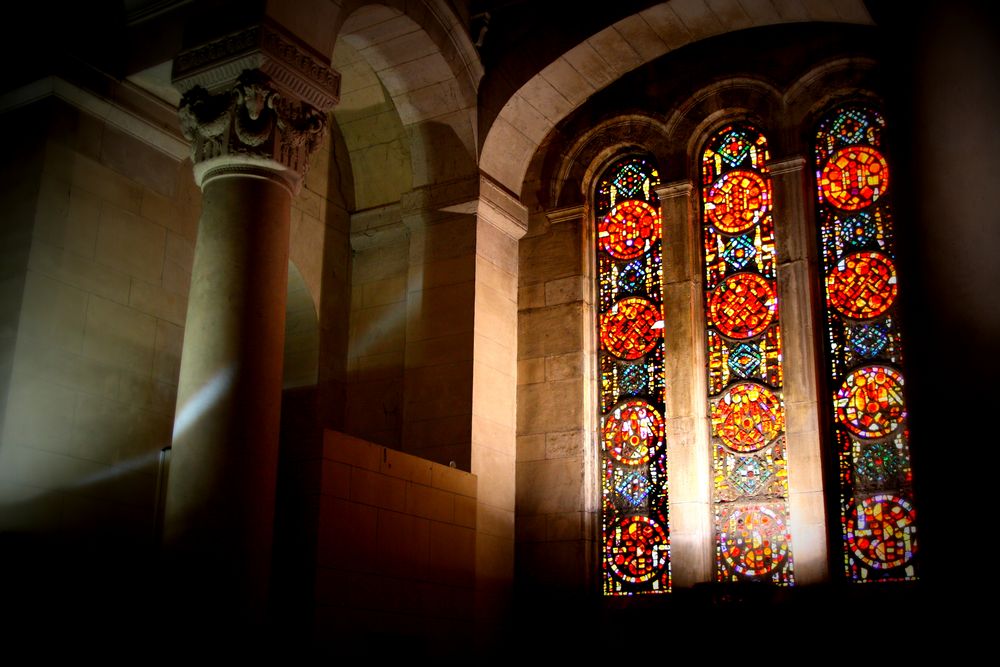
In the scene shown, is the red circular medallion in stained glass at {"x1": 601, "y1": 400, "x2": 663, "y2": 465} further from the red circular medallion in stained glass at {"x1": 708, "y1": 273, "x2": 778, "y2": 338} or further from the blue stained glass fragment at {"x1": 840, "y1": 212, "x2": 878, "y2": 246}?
the blue stained glass fragment at {"x1": 840, "y1": 212, "x2": 878, "y2": 246}

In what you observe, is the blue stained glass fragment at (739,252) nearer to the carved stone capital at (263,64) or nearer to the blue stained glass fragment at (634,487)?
the blue stained glass fragment at (634,487)

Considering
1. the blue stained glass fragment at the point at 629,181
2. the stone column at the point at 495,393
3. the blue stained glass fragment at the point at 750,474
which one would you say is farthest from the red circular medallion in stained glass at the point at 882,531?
the blue stained glass fragment at the point at 629,181

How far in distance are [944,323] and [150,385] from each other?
7.56m

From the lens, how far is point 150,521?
9008 mm

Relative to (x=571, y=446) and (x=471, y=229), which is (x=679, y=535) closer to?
(x=571, y=446)

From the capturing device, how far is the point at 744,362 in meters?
10.6

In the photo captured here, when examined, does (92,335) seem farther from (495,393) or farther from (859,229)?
(859,229)

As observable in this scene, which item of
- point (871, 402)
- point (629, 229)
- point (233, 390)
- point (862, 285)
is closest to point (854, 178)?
point (862, 285)

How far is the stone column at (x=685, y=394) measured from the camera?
10195mm

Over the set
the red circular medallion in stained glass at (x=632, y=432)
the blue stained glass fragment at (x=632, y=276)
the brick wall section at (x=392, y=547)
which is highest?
the blue stained glass fragment at (x=632, y=276)

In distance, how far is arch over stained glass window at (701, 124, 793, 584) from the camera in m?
10.1

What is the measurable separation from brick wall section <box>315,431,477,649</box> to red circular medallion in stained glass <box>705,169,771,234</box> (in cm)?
377

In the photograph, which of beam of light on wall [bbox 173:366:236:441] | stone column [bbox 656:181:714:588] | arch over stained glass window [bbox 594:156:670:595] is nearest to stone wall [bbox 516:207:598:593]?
arch over stained glass window [bbox 594:156:670:595]

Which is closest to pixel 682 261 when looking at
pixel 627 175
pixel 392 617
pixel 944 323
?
pixel 627 175
